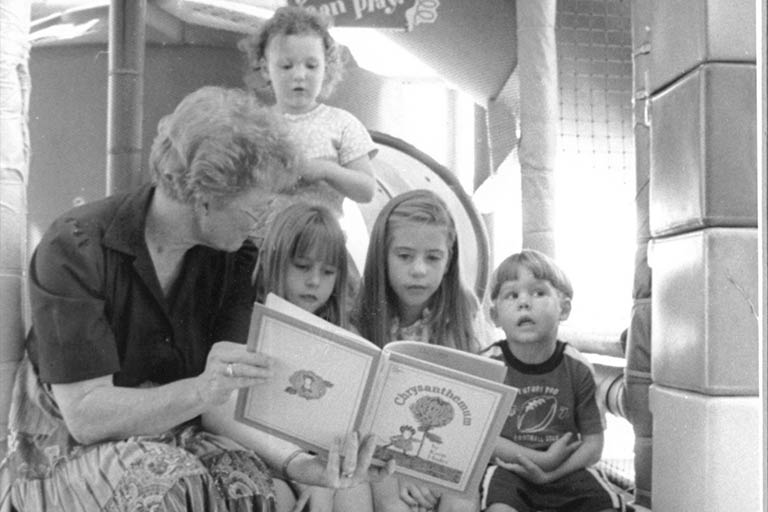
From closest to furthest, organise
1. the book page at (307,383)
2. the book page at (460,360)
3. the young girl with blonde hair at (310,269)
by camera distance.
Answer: the book page at (307,383) → the book page at (460,360) → the young girl with blonde hair at (310,269)

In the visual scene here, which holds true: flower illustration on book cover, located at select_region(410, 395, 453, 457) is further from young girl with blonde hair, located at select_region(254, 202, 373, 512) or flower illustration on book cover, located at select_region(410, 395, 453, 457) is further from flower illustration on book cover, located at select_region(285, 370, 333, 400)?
young girl with blonde hair, located at select_region(254, 202, 373, 512)

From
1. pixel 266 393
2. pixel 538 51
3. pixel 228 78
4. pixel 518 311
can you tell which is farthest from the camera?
pixel 538 51

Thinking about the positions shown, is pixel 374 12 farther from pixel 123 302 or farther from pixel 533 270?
pixel 123 302

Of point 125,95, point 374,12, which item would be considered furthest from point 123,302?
point 374,12

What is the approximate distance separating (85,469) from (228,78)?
82 cm

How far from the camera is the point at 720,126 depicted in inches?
40.8

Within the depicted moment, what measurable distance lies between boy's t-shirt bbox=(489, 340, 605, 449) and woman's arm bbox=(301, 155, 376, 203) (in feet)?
1.01

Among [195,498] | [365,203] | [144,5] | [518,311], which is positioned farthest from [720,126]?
[144,5]

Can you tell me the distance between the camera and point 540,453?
129 centimetres

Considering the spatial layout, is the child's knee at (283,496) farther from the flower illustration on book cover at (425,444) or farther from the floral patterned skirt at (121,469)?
the flower illustration on book cover at (425,444)

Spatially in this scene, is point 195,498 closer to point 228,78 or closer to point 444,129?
point 228,78

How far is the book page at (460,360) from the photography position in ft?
3.31

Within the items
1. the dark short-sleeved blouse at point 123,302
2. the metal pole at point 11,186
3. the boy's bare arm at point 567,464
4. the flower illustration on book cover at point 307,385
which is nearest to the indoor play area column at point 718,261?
the boy's bare arm at point 567,464

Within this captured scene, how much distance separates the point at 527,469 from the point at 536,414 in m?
0.08
